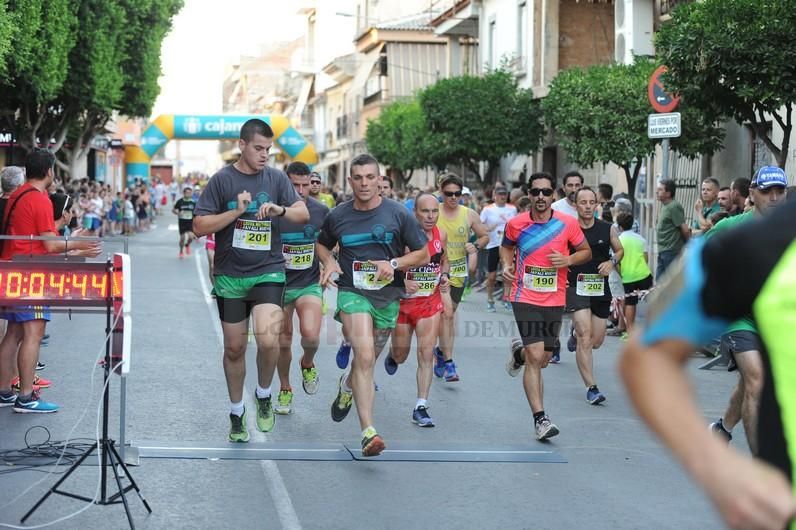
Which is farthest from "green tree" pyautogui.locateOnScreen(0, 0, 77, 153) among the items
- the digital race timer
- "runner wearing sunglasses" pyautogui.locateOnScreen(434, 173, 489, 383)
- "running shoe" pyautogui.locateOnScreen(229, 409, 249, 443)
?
the digital race timer

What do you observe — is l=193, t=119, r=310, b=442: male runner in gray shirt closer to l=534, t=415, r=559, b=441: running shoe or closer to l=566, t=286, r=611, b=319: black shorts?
l=534, t=415, r=559, b=441: running shoe

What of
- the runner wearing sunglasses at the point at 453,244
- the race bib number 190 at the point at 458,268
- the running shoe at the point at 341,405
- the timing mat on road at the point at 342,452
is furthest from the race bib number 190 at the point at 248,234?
the race bib number 190 at the point at 458,268

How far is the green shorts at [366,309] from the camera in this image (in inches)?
330

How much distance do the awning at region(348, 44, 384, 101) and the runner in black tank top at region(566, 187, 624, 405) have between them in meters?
50.2

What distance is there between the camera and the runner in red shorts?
372 inches

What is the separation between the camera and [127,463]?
692 cm

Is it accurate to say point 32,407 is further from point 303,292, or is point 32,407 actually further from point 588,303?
point 588,303

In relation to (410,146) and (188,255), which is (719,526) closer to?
(188,255)

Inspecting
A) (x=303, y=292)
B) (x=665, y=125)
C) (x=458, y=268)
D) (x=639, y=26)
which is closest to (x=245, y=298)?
(x=303, y=292)

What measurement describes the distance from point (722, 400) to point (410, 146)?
30215 millimetres

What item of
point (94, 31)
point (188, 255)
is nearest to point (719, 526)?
point (188, 255)

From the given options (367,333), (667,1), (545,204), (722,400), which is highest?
(667,1)

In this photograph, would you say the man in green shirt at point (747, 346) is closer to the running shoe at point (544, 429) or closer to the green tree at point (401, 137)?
the running shoe at point (544, 429)

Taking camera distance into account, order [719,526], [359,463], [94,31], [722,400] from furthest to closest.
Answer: [94,31] → [722,400] → [359,463] → [719,526]
